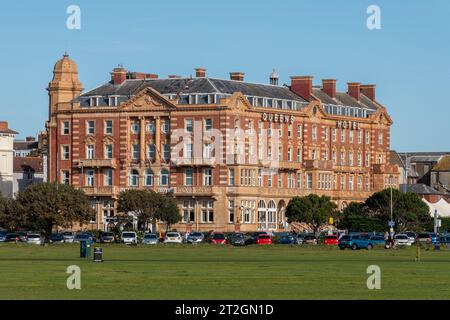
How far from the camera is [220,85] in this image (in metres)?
196


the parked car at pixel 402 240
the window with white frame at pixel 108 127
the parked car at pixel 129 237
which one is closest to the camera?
the parked car at pixel 402 240

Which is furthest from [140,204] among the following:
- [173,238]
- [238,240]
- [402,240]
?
[402,240]

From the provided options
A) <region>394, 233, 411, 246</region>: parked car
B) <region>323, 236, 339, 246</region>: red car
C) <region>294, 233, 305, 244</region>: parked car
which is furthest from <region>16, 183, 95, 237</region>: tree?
<region>394, 233, 411, 246</region>: parked car

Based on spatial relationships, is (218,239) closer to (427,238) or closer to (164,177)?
(427,238)

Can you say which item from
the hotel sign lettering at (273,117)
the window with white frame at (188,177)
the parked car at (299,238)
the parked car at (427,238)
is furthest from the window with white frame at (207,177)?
the parked car at (427,238)

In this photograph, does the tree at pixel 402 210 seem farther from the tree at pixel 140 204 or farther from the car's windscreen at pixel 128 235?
the car's windscreen at pixel 128 235

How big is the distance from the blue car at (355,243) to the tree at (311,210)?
150 feet

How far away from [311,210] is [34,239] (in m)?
42.8

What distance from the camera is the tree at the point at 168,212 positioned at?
598 feet

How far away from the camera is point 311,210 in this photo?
18800 centimetres

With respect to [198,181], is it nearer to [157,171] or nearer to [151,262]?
[157,171]

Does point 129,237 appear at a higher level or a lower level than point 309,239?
higher

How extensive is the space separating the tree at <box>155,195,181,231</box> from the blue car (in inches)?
1719
